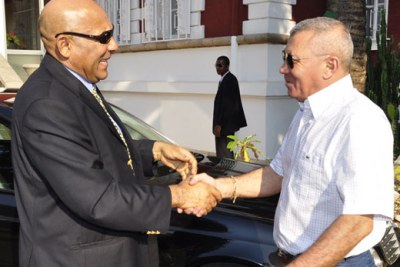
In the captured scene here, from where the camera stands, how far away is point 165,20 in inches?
394

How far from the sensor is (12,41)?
12742 millimetres

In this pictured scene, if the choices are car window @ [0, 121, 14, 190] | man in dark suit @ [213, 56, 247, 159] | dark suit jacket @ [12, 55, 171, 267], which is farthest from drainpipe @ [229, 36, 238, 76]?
dark suit jacket @ [12, 55, 171, 267]

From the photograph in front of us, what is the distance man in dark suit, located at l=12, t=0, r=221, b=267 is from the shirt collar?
0.58 metres

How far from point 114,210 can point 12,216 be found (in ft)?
5.38

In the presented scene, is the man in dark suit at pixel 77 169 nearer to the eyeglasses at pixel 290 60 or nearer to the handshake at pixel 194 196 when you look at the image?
the handshake at pixel 194 196

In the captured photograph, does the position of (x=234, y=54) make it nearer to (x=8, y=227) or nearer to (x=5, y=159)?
(x=5, y=159)

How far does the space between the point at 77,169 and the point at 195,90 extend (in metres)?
7.69

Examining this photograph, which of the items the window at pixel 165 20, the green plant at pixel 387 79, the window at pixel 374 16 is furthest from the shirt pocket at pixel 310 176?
the window at pixel 165 20

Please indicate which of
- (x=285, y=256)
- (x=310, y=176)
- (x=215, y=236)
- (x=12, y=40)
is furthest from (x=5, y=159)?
(x=12, y=40)

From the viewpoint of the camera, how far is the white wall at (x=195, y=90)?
26.8ft

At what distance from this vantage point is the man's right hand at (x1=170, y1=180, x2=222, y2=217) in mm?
1812

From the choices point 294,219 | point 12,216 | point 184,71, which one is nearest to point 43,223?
point 294,219

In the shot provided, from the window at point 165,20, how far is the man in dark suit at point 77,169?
785 centimetres

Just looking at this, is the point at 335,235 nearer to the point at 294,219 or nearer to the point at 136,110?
the point at 294,219
